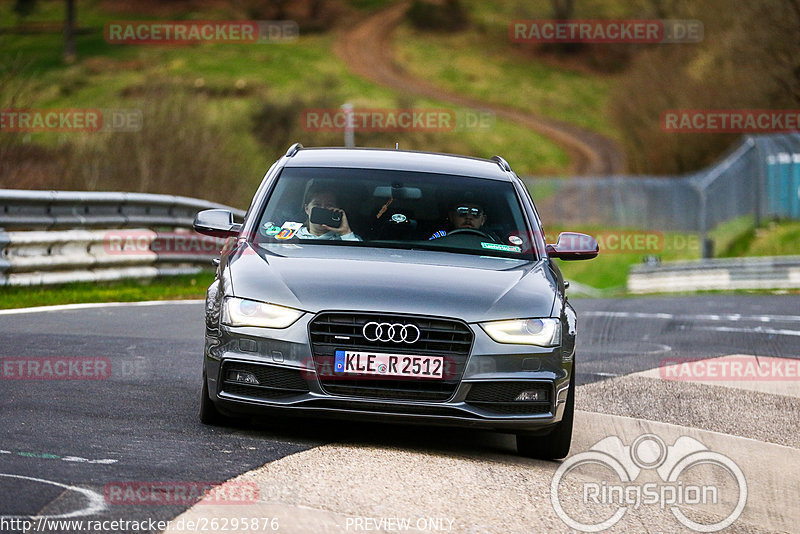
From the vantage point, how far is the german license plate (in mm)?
7219

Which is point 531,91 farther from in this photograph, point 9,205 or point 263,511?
point 263,511

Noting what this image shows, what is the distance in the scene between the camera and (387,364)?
23.7 feet

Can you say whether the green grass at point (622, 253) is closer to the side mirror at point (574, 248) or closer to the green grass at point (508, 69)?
the side mirror at point (574, 248)

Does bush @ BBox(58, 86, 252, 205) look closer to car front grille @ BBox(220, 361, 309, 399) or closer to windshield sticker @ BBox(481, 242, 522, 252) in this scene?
windshield sticker @ BBox(481, 242, 522, 252)

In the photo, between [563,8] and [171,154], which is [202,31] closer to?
[563,8]

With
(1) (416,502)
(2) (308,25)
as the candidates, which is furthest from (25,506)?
(2) (308,25)

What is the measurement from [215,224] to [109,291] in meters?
8.63

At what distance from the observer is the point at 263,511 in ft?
19.0

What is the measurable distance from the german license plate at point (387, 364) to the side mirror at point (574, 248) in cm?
172

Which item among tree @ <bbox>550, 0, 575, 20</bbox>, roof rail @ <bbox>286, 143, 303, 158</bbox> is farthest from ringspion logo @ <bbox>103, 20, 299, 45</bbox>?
roof rail @ <bbox>286, 143, 303, 158</bbox>

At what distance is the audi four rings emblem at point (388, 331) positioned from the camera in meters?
7.20

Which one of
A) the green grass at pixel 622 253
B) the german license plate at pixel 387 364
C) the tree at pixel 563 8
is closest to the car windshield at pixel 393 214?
the german license plate at pixel 387 364

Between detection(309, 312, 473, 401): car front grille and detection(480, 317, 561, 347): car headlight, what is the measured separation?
0.15 metres

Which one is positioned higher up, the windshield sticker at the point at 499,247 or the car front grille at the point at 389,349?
the windshield sticker at the point at 499,247
